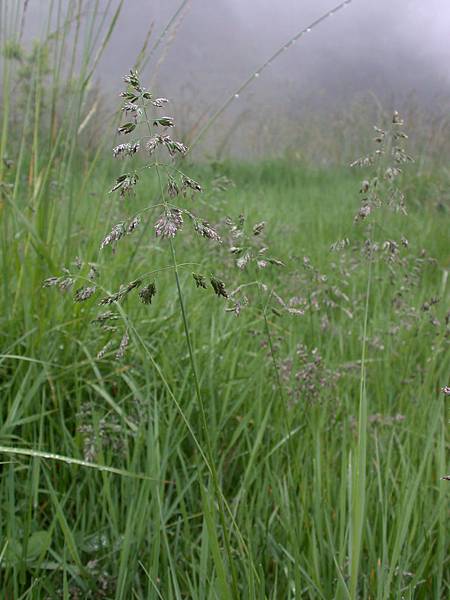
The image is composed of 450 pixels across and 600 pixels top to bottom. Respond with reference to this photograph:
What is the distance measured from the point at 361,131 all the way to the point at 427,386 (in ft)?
19.6

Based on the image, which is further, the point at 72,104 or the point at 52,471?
the point at 72,104

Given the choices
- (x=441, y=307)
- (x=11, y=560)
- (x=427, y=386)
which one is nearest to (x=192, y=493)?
(x=11, y=560)

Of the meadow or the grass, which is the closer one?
the meadow

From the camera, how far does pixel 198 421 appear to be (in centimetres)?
158

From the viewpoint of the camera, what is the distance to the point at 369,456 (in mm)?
1432

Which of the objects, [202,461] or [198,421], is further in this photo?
[198,421]

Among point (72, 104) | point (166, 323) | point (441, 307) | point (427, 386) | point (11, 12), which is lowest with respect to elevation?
point (427, 386)

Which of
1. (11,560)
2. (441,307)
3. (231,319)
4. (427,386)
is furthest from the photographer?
(441,307)

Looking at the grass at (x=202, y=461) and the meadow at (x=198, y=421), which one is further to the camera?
the grass at (x=202, y=461)

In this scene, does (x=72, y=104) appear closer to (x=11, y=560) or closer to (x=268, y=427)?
(x=268, y=427)

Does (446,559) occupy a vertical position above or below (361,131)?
below

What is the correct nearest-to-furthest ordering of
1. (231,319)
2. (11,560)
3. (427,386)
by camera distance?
(11,560), (427,386), (231,319)

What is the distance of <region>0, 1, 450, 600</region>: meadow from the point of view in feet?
3.07

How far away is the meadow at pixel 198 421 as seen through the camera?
94 centimetres
